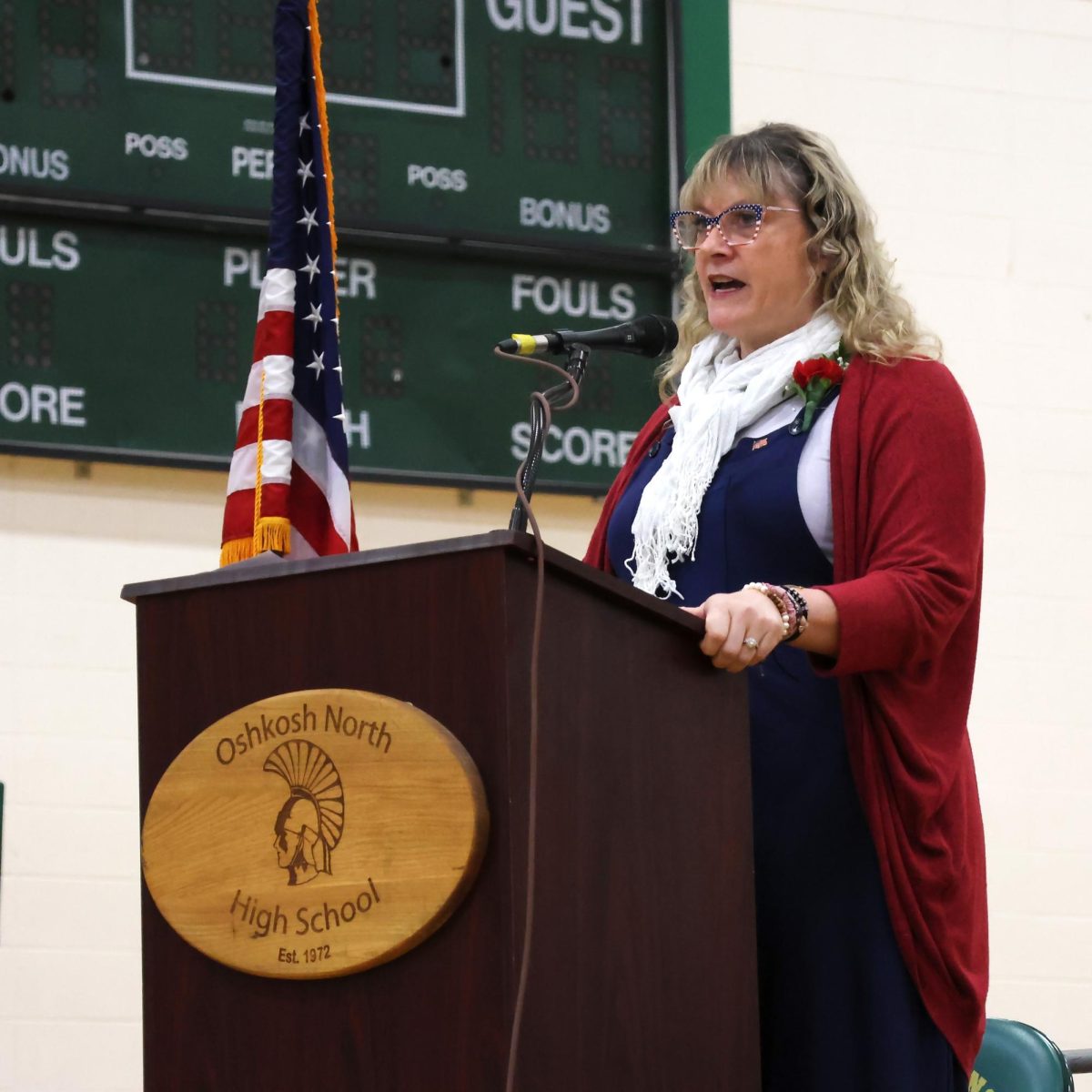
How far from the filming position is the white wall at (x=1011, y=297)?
423cm

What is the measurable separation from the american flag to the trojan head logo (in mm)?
783

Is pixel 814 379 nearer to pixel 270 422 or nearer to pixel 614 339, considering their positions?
pixel 614 339

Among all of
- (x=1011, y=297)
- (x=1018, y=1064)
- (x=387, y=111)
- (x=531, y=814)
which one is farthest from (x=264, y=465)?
(x=1011, y=297)

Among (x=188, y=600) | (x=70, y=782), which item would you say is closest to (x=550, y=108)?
(x=70, y=782)

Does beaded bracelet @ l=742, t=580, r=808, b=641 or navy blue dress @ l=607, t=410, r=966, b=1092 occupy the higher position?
beaded bracelet @ l=742, t=580, r=808, b=641

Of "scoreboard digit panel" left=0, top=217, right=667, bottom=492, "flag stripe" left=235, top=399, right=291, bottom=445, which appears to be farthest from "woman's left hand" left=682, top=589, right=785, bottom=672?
"scoreboard digit panel" left=0, top=217, right=667, bottom=492

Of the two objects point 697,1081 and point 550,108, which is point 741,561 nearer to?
point 697,1081

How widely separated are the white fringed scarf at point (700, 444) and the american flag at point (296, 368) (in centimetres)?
50

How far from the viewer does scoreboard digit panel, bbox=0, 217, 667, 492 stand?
144 inches

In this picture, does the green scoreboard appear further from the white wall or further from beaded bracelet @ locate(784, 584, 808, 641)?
beaded bracelet @ locate(784, 584, 808, 641)

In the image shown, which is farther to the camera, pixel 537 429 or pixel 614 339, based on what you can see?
pixel 614 339

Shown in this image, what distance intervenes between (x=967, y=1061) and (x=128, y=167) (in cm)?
264

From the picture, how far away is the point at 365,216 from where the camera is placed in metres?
3.87

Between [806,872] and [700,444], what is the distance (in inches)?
18.3
